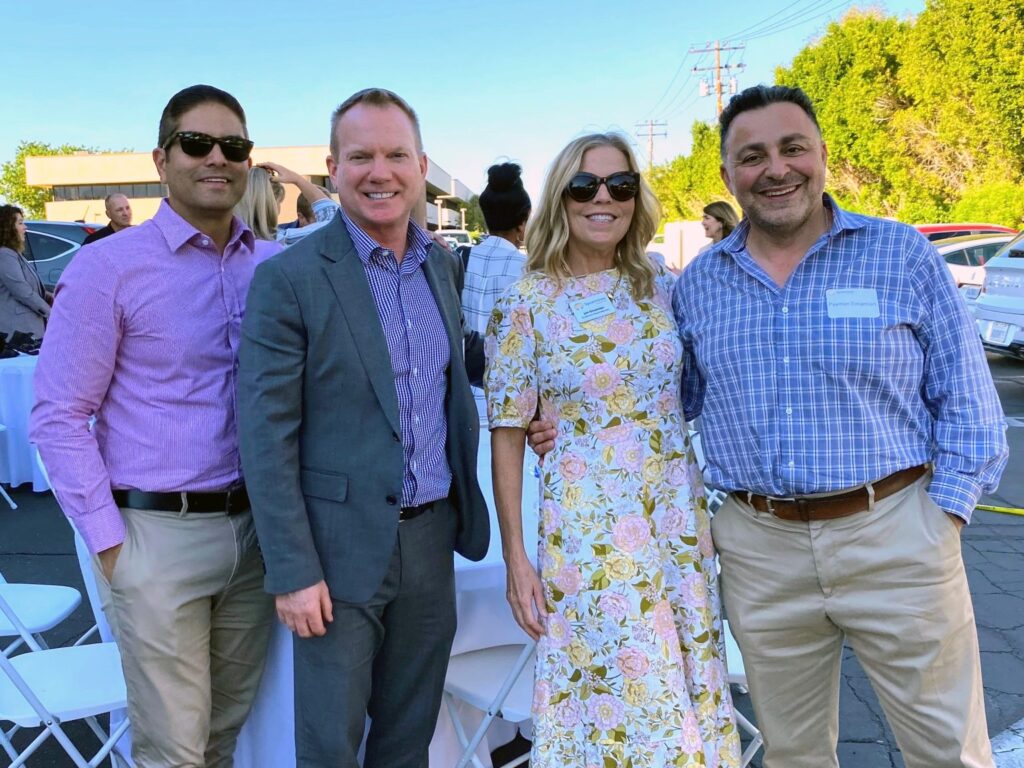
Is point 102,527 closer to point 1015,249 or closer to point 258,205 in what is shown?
point 258,205

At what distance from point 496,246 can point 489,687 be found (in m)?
2.75

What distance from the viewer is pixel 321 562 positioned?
5.72 ft

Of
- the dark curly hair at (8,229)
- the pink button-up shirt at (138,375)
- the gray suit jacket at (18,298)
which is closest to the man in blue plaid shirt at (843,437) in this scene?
the pink button-up shirt at (138,375)

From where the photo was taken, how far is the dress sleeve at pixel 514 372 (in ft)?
6.39

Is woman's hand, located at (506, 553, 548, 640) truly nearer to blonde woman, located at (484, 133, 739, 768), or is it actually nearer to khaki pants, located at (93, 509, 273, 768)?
blonde woman, located at (484, 133, 739, 768)

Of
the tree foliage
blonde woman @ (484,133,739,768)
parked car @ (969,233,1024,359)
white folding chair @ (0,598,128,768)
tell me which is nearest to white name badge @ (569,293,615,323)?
blonde woman @ (484,133,739,768)

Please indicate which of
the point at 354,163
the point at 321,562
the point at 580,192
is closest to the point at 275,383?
the point at 321,562

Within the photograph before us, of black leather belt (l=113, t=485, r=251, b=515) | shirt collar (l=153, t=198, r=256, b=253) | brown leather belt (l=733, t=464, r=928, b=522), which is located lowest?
brown leather belt (l=733, t=464, r=928, b=522)

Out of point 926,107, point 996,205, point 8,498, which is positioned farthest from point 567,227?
point 926,107

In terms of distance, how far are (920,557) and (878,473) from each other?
0.23 meters

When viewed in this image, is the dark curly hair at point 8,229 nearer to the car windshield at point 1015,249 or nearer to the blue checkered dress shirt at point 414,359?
the blue checkered dress shirt at point 414,359

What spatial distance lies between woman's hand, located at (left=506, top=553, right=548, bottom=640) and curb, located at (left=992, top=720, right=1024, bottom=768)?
69.3 inches

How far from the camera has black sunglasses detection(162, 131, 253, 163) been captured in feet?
6.15

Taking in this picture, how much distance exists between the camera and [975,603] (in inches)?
154
